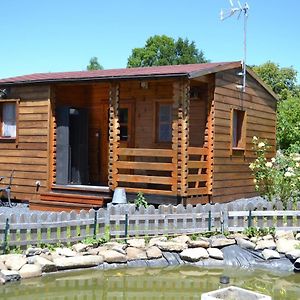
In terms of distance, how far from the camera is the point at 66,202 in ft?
43.5

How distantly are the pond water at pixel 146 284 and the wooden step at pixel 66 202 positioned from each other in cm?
367

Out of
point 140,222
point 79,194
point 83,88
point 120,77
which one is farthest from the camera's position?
point 83,88

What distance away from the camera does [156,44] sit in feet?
179

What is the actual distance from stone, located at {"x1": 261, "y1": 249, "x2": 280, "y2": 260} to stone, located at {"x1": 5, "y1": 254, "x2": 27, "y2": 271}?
4.40 m

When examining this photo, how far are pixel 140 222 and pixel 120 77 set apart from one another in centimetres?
379

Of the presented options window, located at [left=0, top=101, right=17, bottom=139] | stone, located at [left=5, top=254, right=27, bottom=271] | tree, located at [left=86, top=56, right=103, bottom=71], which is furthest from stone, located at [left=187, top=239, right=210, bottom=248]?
tree, located at [left=86, top=56, right=103, bottom=71]

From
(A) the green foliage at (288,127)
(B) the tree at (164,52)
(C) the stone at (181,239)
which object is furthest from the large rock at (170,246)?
(B) the tree at (164,52)

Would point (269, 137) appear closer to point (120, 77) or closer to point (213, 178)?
point (213, 178)

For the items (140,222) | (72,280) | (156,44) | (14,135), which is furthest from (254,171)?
(156,44)

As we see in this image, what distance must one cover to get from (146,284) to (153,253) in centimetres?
120

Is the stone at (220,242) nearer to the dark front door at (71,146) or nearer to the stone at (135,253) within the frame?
the stone at (135,253)

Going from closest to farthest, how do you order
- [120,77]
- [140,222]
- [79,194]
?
[140,222], [120,77], [79,194]

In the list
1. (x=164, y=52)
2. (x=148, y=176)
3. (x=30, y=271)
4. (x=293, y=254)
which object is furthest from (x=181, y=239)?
(x=164, y=52)

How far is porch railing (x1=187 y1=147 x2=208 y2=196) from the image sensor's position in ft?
40.3
